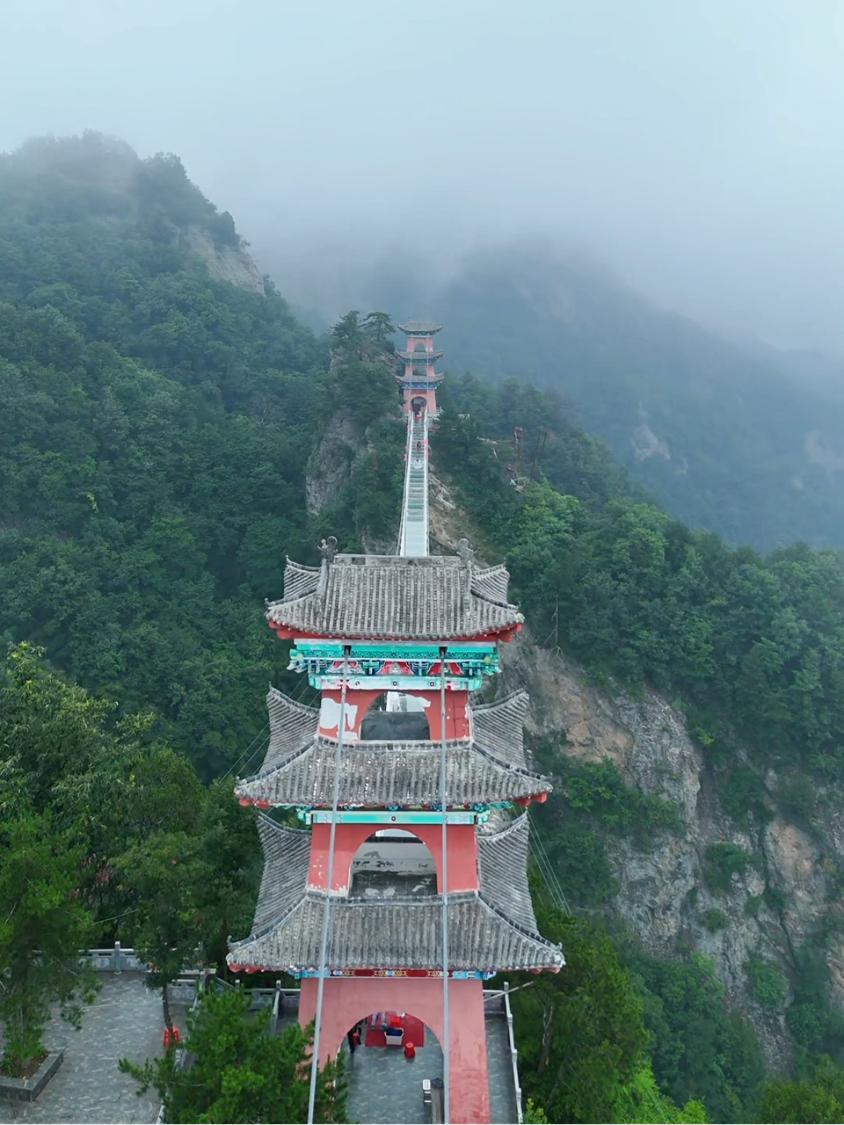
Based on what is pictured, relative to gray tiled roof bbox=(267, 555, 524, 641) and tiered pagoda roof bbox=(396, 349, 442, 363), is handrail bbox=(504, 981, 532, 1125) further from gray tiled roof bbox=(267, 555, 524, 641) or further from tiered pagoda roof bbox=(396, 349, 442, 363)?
tiered pagoda roof bbox=(396, 349, 442, 363)

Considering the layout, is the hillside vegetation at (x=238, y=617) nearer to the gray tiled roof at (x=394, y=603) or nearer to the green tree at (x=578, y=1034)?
the green tree at (x=578, y=1034)

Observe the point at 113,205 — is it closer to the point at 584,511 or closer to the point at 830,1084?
the point at 584,511

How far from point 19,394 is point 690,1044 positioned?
4670 centimetres

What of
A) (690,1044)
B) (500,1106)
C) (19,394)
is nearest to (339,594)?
(500,1106)

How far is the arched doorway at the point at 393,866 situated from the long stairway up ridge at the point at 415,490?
24441mm

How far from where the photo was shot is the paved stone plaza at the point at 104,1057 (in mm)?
15836

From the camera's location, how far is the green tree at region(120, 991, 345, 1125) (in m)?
10.8

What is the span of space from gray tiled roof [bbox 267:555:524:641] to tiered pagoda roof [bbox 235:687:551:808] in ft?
6.47

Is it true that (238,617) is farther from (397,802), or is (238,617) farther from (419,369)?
(397,802)

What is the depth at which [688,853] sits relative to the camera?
4125 centimetres

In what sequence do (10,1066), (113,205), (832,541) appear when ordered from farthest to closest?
1. (832,541)
2. (113,205)
3. (10,1066)

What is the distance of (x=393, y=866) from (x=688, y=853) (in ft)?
99.8

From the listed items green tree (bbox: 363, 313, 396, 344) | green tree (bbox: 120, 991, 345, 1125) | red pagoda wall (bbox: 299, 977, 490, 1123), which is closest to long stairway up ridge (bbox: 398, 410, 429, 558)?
green tree (bbox: 363, 313, 396, 344)

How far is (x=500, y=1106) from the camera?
50.2 ft
